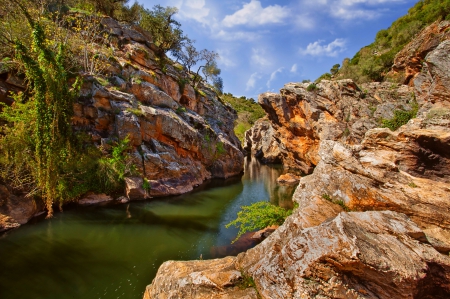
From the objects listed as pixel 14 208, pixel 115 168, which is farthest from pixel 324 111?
pixel 14 208

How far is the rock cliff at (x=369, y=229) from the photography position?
501cm

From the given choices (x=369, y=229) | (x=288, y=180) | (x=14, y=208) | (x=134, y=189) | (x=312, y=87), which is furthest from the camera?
(x=312, y=87)

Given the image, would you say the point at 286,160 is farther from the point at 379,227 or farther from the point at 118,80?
the point at 379,227

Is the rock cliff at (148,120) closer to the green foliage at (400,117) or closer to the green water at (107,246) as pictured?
the green water at (107,246)

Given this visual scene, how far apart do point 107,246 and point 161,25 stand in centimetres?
3541

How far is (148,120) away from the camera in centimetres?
2431

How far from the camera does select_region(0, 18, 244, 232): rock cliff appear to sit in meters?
21.5

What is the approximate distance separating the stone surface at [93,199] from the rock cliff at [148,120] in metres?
1.97

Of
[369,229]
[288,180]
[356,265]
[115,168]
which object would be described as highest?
[115,168]

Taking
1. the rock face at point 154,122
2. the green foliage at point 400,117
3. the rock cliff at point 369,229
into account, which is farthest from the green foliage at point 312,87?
the rock cliff at point 369,229

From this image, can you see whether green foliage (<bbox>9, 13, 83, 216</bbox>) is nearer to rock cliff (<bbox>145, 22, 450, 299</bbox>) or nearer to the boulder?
the boulder

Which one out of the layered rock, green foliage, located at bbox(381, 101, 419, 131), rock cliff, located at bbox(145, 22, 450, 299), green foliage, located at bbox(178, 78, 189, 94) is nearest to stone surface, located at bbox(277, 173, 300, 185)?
green foliage, located at bbox(381, 101, 419, 131)

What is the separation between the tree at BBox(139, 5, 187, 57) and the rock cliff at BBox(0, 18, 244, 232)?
9.88 ft

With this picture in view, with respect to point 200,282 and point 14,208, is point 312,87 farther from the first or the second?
point 14,208
